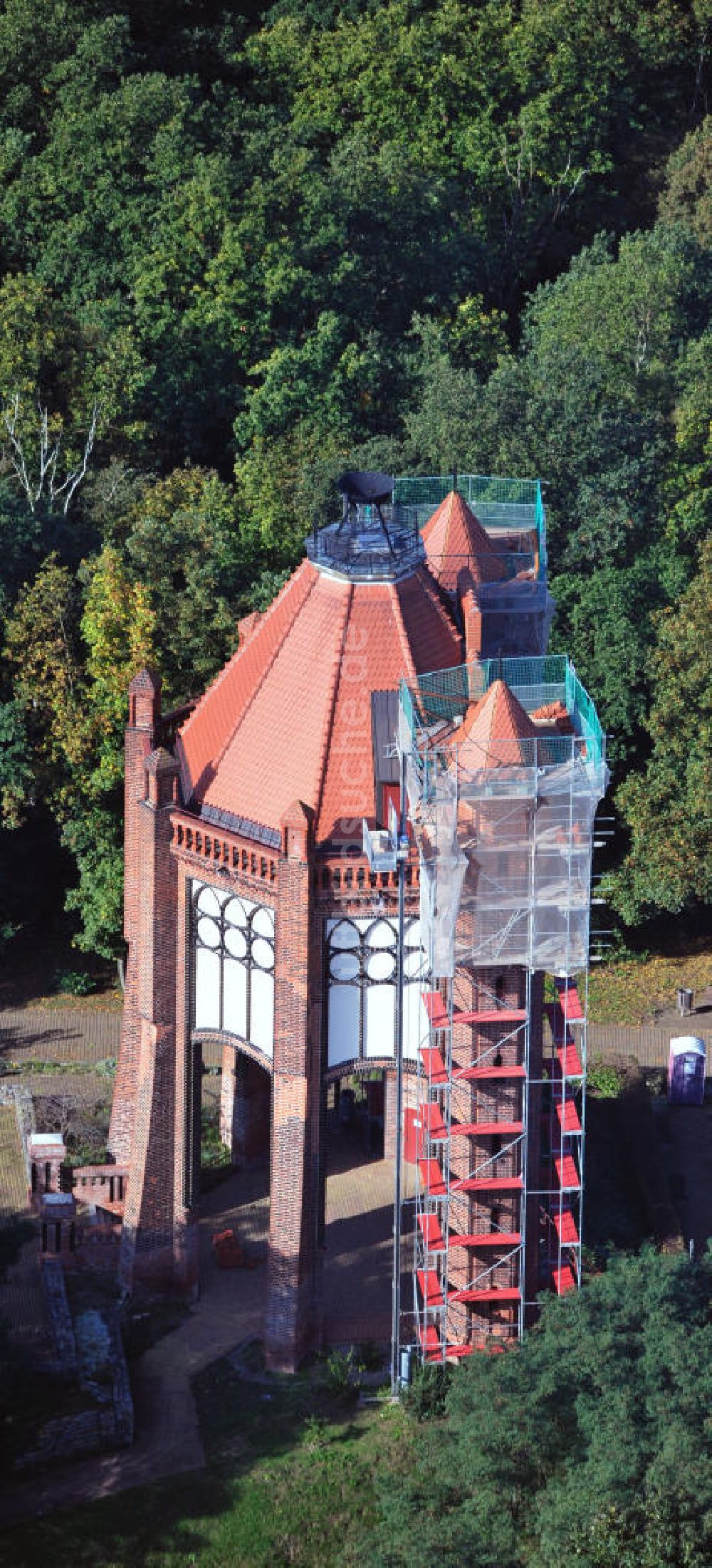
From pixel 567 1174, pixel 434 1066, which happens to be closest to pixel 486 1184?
pixel 567 1174

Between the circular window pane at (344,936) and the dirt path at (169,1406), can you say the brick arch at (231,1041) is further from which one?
the dirt path at (169,1406)

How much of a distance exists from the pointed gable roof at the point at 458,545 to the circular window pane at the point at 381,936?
12.2 m

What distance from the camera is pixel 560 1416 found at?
59.2 m

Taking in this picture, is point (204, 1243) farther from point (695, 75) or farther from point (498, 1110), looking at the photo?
point (695, 75)

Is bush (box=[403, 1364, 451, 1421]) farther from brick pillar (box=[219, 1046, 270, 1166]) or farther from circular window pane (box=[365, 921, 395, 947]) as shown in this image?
brick pillar (box=[219, 1046, 270, 1166])

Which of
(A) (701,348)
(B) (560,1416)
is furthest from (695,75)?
(B) (560,1416)

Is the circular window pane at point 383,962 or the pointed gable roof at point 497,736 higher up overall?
the pointed gable roof at point 497,736

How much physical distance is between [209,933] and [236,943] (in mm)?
942

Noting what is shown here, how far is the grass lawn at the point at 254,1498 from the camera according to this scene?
6138 cm

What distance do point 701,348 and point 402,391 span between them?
35.8 ft

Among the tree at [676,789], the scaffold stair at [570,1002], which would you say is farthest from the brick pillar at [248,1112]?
the tree at [676,789]

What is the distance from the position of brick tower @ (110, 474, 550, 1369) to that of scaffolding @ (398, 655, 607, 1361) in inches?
55.8

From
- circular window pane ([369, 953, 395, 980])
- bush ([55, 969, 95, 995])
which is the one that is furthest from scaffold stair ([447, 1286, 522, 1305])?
bush ([55, 969, 95, 995])

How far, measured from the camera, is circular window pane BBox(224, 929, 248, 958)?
67.4 metres
